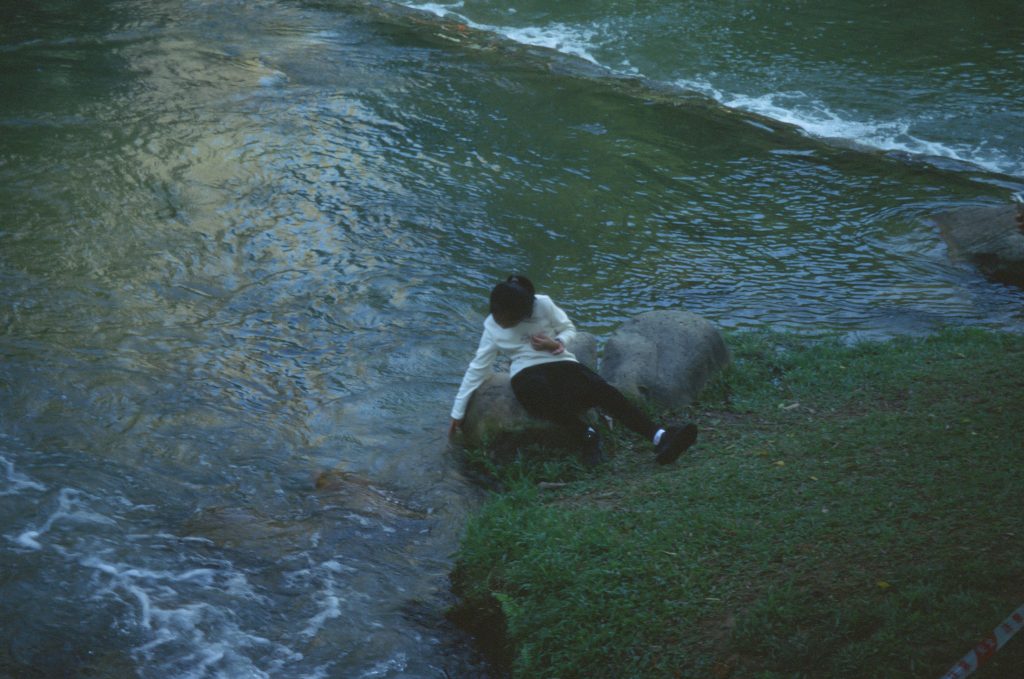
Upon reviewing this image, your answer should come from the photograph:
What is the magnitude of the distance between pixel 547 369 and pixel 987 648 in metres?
3.60

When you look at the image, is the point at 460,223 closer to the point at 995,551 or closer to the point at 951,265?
the point at 951,265

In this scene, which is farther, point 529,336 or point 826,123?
point 826,123

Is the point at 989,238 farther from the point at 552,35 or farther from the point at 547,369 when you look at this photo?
the point at 552,35

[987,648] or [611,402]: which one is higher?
[987,648]

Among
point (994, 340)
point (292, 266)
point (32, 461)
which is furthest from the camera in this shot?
point (292, 266)

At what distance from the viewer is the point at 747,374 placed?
757 cm

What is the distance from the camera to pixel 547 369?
21.5 ft

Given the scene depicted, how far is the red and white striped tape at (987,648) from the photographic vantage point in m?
3.17

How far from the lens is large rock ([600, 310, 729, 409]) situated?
7180mm

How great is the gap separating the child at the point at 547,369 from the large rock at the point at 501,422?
0.08 metres

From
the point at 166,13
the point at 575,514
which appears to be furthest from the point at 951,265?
the point at 166,13

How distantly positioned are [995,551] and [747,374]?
333 centimetres

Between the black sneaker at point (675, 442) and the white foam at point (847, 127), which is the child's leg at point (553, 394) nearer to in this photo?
the black sneaker at point (675, 442)

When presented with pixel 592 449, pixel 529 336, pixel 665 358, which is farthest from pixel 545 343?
pixel 665 358
